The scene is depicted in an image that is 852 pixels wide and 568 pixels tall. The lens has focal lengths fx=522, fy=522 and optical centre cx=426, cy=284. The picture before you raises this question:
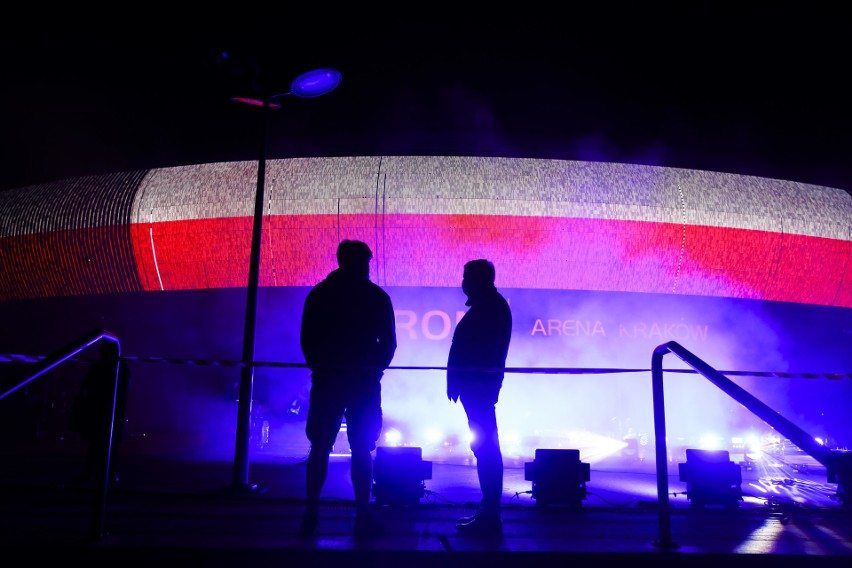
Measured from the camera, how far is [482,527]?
10.3 feet

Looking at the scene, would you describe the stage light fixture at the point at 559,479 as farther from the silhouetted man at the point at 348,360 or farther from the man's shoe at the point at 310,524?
the man's shoe at the point at 310,524

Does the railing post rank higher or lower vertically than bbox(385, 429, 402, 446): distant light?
higher

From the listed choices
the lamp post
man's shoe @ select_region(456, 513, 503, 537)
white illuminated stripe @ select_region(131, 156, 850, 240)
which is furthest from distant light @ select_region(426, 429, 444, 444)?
man's shoe @ select_region(456, 513, 503, 537)

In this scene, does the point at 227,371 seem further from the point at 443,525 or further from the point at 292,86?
the point at 443,525

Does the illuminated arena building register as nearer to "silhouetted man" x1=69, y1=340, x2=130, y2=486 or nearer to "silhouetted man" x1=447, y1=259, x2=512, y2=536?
"silhouetted man" x1=69, y1=340, x2=130, y2=486

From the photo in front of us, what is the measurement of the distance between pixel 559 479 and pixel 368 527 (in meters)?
2.30

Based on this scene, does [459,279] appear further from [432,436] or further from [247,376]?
[247,376]

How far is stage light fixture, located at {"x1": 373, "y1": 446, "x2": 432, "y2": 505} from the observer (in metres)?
4.39

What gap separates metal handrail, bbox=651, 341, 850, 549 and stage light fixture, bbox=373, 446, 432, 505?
82.4 inches

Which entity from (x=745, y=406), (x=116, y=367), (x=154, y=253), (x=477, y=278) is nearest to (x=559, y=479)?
(x=477, y=278)

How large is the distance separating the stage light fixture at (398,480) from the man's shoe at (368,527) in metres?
1.40

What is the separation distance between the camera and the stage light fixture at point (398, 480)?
4.39 m

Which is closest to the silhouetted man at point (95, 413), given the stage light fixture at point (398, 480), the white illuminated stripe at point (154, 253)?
the stage light fixture at point (398, 480)

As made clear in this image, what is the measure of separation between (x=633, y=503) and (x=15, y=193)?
40.6 ft
